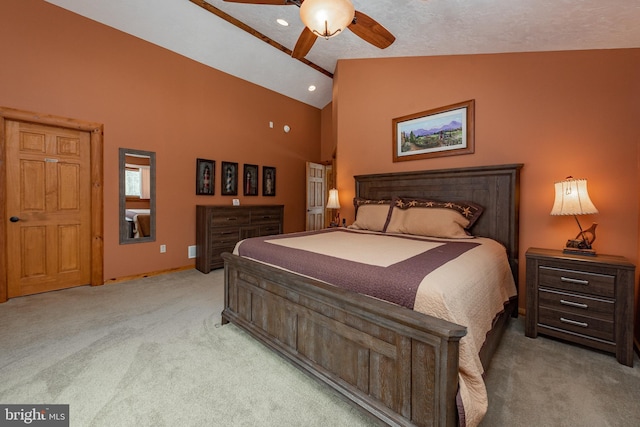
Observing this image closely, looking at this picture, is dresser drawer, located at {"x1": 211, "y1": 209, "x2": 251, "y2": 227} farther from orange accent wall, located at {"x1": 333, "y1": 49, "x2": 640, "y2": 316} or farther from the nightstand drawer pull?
the nightstand drawer pull

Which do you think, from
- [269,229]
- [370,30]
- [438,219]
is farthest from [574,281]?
[269,229]

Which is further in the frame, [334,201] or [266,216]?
[266,216]

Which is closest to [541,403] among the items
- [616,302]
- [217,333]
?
[616,302]

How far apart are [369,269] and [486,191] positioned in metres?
2.09

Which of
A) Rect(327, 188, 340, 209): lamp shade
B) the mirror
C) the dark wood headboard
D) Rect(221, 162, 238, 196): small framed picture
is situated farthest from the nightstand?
the mirror

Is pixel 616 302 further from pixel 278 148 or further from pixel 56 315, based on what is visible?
pixel 278 148

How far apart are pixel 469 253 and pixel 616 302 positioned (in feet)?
3.59

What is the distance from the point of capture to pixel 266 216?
4.84 meters

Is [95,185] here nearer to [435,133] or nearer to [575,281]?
[435,133]

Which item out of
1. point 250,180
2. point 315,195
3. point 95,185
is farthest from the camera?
point 315,195

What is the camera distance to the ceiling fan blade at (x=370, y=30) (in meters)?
2.08

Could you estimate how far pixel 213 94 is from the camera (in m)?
4.45

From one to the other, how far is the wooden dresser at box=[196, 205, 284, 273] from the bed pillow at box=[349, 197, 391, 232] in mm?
1992

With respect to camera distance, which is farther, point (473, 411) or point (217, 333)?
point (217, 333)
